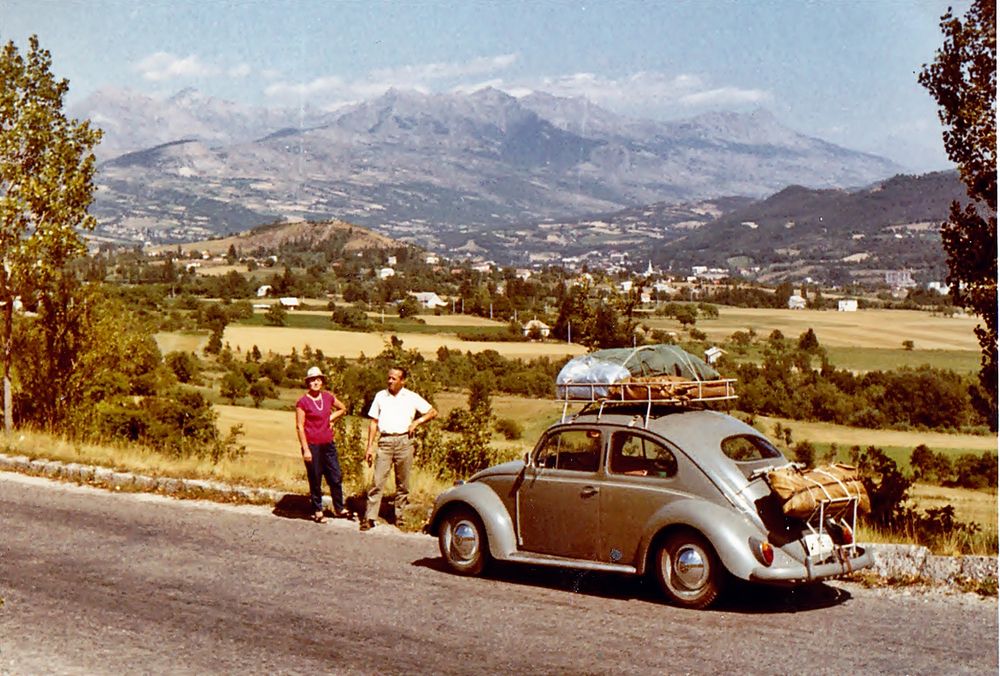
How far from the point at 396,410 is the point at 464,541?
2.68 meters

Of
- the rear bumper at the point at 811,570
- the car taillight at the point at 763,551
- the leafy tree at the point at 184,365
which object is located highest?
the car taillight at the point at 763,551

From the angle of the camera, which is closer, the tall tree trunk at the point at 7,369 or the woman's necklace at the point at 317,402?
the woman's necklace at the point at 317,402

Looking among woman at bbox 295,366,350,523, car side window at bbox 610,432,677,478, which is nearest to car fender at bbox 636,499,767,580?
car side window at bbox 610,432,677,478

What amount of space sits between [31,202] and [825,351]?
94427 millimetres

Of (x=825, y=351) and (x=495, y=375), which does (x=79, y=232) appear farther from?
(x=825, y=351)

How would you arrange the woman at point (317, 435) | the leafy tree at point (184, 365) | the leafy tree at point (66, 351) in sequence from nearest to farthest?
the woman at point (317, 435)
the leafy tree at point (66, 351)
the leafy tree at point (184, 365)

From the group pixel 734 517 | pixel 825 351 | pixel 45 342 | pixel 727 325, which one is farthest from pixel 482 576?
pixel 727 325

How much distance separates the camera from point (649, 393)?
10.7 m

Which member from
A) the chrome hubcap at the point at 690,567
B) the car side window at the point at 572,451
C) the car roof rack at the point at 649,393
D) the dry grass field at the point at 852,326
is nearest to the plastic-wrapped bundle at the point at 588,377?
the car roof rack at the point at 649,393

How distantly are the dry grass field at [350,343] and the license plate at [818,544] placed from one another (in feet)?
237

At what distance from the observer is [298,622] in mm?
9484

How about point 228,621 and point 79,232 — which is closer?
point 228,621

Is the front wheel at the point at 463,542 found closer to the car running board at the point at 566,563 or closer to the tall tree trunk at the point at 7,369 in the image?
the car running board at the point at 566,563

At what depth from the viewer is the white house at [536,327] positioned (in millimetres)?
90919
